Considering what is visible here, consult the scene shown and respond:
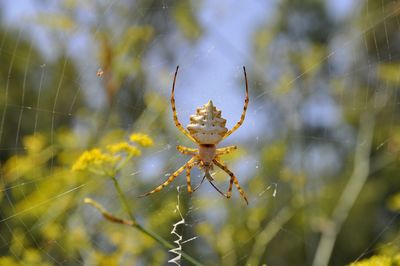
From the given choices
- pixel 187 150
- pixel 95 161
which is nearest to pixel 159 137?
pixel 187 150

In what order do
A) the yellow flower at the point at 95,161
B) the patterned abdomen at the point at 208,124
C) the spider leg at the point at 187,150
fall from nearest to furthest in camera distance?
the yellow flower at the point at 95,161 < the patterned abdomen at the point at 208,124 < the spider leg at the point at 187,150

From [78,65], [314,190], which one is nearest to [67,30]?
[78,65]

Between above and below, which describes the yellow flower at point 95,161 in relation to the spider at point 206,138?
below

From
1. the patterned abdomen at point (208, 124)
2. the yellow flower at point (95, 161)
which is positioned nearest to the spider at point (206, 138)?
the patterned abdomen at point (208, 124)

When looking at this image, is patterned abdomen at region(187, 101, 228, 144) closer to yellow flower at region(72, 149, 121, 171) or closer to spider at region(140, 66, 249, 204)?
spider at region(140, 66, 249, 204)

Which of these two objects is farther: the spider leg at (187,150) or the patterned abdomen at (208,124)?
the spider leg at (187,150)

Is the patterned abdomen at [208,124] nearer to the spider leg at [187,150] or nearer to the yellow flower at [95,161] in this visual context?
the spider leg at [187,150]

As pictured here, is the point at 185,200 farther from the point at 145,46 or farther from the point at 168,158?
the point at 145,46

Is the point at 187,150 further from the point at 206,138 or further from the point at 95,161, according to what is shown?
the point at 95,161
